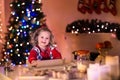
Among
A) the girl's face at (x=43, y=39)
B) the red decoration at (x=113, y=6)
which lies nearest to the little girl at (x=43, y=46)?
the girl's face at (x=43, y=39)

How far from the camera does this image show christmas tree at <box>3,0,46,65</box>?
18.2ft

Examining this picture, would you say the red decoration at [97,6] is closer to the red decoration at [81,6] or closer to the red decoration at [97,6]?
the red decoration at [97,6]

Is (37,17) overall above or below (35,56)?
above

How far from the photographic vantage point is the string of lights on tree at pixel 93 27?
6254 mm

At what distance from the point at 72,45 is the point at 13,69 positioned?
12.8 ft

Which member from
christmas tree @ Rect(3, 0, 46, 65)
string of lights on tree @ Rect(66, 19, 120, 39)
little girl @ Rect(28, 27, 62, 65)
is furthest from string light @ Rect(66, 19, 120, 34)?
little girl @ Rect(28, 27, 62, 65)

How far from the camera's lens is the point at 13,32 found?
5562mm

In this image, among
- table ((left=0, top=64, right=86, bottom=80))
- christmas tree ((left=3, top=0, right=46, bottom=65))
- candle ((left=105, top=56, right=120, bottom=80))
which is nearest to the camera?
candle ((left=105, top=56, right=120, bottom=80))

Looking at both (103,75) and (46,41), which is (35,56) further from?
(103,75)

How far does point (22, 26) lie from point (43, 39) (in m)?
1.67

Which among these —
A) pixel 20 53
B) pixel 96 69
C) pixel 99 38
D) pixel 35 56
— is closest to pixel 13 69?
pixel 35 56

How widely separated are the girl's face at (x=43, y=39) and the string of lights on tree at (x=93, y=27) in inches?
98.7

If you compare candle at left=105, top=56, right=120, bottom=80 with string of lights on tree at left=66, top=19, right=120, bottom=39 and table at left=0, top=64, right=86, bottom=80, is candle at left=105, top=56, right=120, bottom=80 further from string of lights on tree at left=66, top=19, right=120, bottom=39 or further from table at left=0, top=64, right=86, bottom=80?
string of lights on tree at left=66, top=19, right=120, bottom=39

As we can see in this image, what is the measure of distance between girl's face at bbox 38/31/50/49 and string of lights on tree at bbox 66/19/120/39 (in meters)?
2.51
